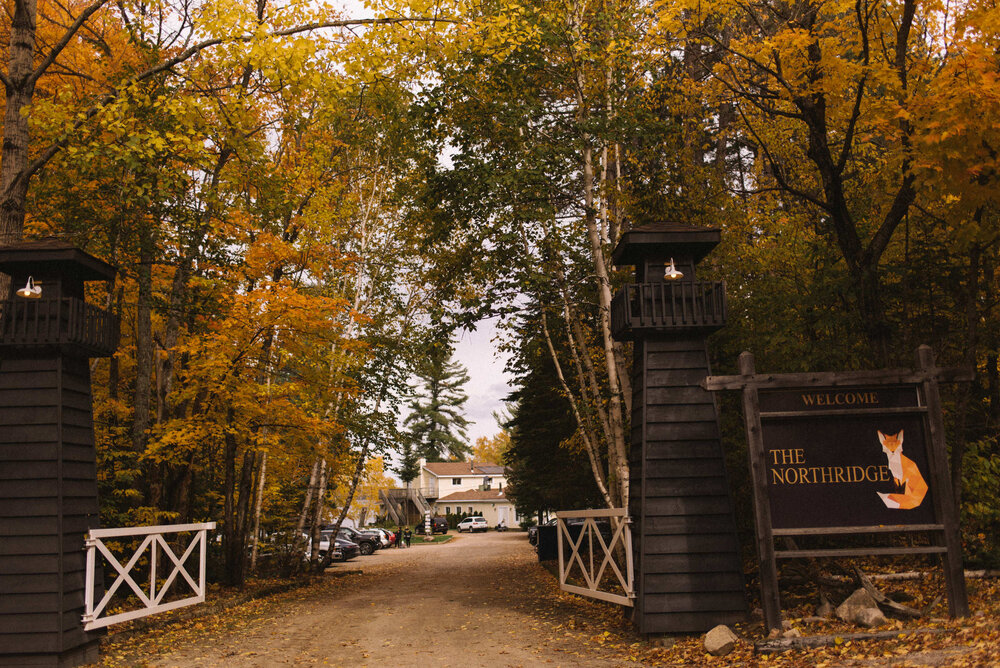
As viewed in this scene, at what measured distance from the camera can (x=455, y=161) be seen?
1173 cm

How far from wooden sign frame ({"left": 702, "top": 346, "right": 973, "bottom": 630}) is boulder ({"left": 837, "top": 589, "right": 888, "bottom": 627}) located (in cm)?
69

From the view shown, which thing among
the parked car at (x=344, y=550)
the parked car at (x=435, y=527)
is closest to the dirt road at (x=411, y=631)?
the parked car at (x=344, y=550)

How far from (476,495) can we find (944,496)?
6187cm

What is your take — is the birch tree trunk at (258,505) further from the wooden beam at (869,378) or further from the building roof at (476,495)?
the building roof at (476,495)

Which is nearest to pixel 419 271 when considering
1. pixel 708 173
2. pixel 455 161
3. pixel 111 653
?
pixel 455 161

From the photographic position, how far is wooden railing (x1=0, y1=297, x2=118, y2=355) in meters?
8.07

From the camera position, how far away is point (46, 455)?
796cm

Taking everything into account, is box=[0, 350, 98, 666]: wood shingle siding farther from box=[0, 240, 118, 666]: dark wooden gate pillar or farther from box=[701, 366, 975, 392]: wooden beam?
box=[701, 366, 975, 392]: wooden beam

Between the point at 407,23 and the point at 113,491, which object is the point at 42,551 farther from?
the point at 407,23

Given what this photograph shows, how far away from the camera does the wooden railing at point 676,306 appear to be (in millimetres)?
8656

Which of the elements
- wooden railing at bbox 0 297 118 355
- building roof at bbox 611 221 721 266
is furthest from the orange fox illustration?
wooden railing at bbox 0 297 118 355

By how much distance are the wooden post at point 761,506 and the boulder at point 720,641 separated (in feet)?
1.32

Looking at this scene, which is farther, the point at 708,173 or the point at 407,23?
the point at 708,173

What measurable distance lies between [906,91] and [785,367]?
13.7ft
